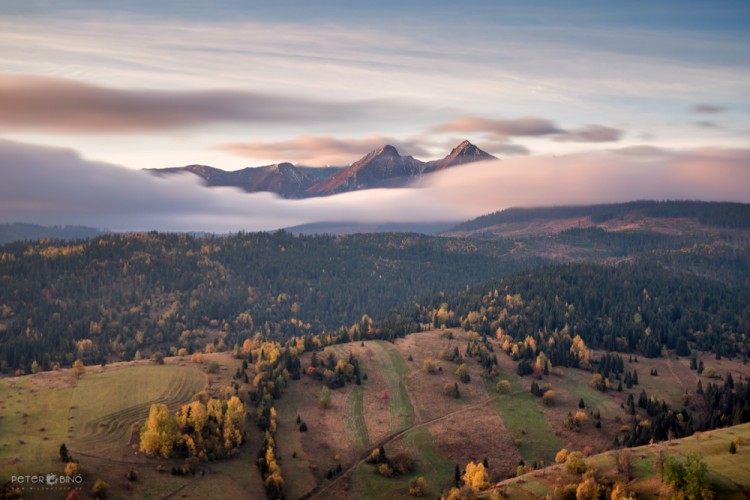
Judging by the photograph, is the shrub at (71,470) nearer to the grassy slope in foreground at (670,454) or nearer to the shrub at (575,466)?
the grassy slope in foreground at (670,454)

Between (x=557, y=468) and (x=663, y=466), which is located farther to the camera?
(x=557, y=468)

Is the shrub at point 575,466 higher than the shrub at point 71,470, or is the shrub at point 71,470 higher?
the shrub at point 575,466

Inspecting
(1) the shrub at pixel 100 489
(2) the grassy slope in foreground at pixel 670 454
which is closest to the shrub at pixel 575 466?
(2) the grassy slope in foreground at pixel 670 454

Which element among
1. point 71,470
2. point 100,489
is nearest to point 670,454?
point 100,489

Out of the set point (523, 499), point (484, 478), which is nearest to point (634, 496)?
→ point (523, 499)

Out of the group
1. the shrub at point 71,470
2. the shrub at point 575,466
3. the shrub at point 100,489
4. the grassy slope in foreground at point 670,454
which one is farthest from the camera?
the shrub at point 71,470

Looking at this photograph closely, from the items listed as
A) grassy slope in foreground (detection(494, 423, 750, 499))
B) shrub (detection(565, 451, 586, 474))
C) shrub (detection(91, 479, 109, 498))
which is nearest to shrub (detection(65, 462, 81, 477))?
shrub (detection(91, 479, 109, 498))

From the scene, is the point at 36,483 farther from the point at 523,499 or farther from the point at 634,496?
the point at 634,496

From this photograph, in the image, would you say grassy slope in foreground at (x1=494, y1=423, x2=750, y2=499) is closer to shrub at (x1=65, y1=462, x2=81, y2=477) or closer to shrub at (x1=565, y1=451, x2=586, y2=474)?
shrub at (x1=565, y1=451, x2=586, y2=474)
